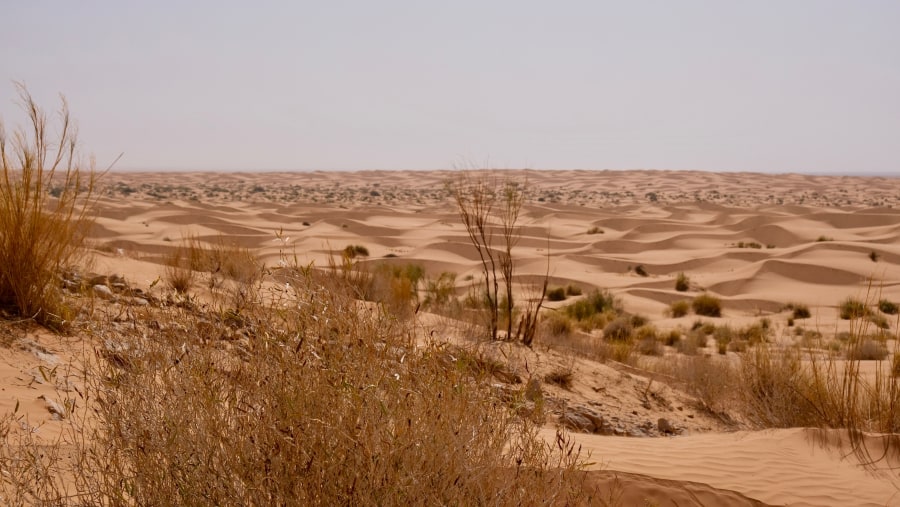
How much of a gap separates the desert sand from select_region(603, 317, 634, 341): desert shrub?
5.14ft

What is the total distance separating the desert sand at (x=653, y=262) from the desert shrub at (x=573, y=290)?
2.08 ft

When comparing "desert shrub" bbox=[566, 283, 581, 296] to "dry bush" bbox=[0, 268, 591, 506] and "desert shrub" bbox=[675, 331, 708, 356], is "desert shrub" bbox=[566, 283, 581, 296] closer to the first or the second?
"desert shrub" bbox=[675, 331, 708, 356]

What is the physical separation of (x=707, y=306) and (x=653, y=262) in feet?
19.9

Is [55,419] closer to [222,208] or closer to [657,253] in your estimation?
[657,253]

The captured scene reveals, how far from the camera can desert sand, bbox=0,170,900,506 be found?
4680mm

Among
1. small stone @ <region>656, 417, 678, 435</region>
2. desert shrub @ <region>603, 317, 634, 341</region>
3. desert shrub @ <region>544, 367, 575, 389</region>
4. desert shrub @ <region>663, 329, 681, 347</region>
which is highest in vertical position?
desert shrub @ <region>544, 367, 575, 389</region>

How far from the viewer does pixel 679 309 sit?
13.5 m

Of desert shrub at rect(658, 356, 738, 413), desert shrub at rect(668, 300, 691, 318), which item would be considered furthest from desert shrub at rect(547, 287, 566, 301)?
desert shrub at rect(658, 356, 738, 413)

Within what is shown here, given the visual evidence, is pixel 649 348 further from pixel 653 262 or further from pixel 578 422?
pixel 653 262

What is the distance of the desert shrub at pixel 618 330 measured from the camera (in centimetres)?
1059

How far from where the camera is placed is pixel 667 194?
4894 cm

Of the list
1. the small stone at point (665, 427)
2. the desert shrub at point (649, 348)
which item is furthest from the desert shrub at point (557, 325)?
the small stone at point (665, 427)

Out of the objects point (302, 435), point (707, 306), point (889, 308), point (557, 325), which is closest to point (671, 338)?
point (557, 325)

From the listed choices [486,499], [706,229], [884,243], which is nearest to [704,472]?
[486,499]
